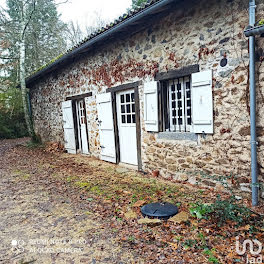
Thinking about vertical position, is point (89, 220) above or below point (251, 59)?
below

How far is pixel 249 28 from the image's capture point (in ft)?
9.49

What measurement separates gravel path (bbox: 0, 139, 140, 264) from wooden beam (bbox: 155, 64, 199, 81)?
293cm

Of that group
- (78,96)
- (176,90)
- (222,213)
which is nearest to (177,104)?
(176,90)

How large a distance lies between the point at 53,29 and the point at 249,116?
13464mm

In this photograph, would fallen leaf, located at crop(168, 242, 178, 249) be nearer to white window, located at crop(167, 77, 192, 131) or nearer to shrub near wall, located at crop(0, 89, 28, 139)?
white window, located at crop(167, 77, 192, 131)

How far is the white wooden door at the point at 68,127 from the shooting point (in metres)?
7.66

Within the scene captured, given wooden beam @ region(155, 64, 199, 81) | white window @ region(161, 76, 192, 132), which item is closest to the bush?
white window @ region(161, 76, 192, 132)

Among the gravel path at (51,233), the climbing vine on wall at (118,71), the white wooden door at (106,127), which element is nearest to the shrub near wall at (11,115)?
the climbing vine on wall at (118,71)

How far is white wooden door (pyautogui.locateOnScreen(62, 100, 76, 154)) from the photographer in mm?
7660

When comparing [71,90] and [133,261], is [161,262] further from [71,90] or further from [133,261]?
[71,90]

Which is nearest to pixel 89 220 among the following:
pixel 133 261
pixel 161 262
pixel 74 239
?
pixel 74 239

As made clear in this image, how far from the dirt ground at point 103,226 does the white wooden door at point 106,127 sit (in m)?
1.14

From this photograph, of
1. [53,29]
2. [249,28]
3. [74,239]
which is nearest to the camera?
[74,239]

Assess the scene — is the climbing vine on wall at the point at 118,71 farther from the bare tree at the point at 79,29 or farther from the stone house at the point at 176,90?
the bare tree at the point at 79,29
